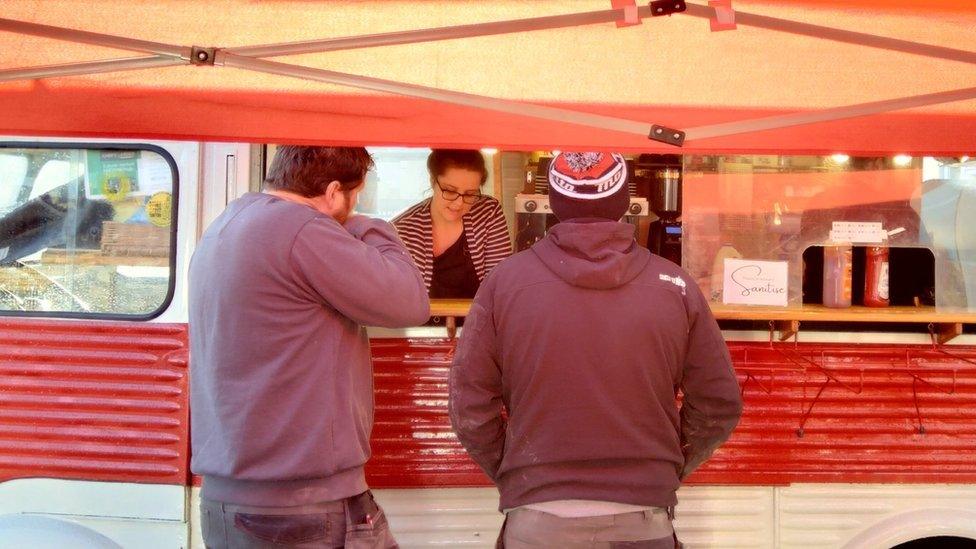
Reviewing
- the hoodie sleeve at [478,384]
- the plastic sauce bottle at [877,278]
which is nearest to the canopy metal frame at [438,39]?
the hoodie sleeve at [478,384]

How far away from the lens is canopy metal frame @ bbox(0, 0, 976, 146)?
191 centimetres

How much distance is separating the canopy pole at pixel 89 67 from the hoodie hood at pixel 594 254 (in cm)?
105

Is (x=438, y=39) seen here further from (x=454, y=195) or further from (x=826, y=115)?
(x=454, y=195)

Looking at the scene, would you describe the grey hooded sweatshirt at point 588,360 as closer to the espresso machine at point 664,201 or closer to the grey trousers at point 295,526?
the grey trousers at point 295,526

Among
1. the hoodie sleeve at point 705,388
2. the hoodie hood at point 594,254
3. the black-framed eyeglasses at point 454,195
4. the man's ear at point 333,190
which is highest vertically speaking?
the black-framed eyeglasses at point 454,195

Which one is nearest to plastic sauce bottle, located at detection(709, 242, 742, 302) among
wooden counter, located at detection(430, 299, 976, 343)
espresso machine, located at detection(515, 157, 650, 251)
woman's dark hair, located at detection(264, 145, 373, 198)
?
wooden counter, located at detection(430, 299, 976, 343)

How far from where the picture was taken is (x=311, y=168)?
8.38 ft

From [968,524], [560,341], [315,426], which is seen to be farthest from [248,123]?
[968,524]

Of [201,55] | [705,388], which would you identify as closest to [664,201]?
[705,388]

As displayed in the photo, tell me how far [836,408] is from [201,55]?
2.77m

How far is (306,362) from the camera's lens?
7.82 feet

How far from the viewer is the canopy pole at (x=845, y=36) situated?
190 cm

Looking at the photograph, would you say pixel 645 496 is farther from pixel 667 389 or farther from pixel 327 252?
pixel 327 252

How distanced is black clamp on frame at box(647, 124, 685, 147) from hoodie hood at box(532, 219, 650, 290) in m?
0.40
